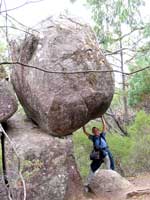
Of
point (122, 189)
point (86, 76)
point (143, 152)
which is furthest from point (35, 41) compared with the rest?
point (143, 152)

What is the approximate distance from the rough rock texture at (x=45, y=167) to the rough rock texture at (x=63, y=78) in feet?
1.04

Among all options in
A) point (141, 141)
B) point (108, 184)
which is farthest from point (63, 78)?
point (141, 141)

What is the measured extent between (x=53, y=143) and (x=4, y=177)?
1.10 metres

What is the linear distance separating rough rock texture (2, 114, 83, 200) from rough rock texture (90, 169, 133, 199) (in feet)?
1.22

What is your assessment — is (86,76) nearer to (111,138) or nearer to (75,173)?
(75,173)

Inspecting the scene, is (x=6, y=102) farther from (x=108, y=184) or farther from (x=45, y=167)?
(x=108, y=184)

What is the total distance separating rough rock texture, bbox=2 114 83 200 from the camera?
837 cm

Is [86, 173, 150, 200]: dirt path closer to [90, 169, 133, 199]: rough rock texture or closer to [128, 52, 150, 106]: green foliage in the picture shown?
[90, 169, 133, 199]: rough rock texture

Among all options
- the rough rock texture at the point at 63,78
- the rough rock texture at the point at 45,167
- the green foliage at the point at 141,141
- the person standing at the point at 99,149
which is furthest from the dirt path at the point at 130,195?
the green foliage at the point at 141,141

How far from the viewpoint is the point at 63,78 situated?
8.51m

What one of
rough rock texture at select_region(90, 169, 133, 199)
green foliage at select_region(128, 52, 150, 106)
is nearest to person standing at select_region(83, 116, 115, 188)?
rough rock texture at select_region(90, 169, 133, 199)

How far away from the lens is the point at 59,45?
8656 mm

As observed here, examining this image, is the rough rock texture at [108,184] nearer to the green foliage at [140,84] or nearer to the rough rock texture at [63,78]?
the rough rock texture at [63,78]

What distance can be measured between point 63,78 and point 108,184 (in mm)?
2247
